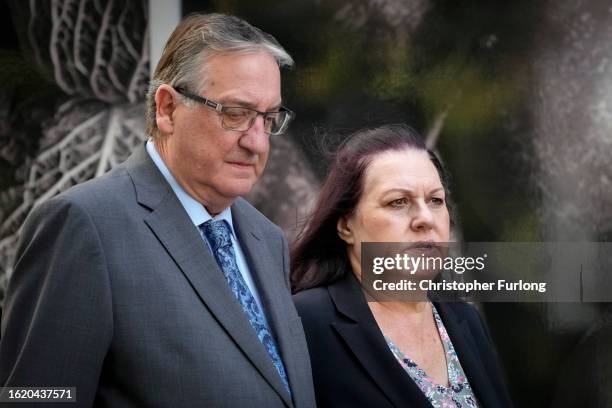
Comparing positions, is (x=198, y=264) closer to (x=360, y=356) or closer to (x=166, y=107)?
(x=166, y=107)

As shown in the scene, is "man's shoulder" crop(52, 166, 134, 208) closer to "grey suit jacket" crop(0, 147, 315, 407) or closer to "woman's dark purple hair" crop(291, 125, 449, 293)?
"grey suit jacket" crop(0, 147, 315, 407)

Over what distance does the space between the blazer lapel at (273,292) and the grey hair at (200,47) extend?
353 mm

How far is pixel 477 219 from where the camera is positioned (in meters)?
2.84

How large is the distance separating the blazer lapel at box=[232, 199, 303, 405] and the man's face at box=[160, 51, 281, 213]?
0.23 meters

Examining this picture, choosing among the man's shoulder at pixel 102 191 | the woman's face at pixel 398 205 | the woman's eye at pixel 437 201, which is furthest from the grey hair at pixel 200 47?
the woman's eye at pixel 437 201

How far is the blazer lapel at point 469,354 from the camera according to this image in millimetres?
2176

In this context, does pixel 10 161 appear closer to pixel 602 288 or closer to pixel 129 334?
pixel 129 334

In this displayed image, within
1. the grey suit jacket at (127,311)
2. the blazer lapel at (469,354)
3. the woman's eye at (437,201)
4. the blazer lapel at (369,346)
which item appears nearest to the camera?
the grey suit jacket at (127,311)

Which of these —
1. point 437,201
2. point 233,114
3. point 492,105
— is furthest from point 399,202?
point 492,105

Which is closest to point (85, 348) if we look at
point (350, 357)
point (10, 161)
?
point (350, 357)

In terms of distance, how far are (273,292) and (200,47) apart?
61 centimetres

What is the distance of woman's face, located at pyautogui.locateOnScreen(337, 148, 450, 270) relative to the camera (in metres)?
2.23

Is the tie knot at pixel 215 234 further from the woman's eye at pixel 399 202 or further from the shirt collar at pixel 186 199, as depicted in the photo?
the woman's eye at pixel 399 202

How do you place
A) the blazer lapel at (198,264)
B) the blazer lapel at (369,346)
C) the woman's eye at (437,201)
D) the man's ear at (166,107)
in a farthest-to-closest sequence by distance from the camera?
the woman's eye at (437,201)
the blazer lapel at (369,346)
the man's ear at (166,107)
the blazer lapel at (198,264)
